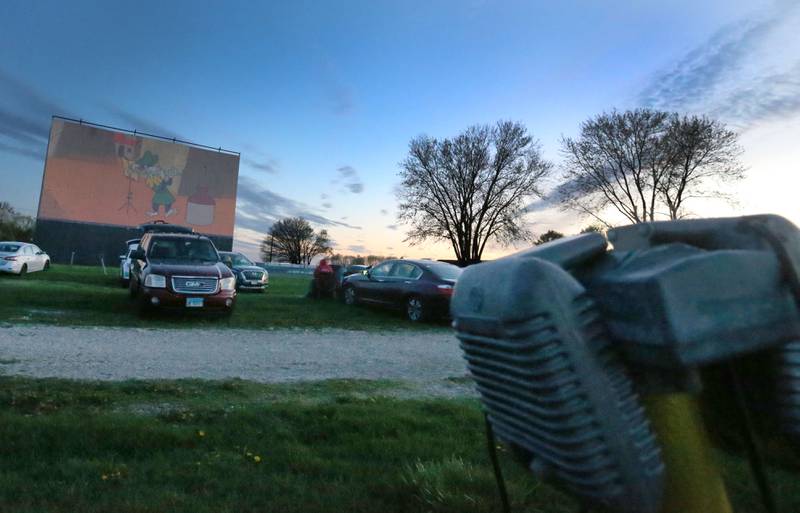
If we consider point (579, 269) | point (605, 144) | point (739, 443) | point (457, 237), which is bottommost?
point (739, 443)

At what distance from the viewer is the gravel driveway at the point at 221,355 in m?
6.91

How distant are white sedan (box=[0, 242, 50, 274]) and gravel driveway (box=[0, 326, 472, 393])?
1485 centimetres

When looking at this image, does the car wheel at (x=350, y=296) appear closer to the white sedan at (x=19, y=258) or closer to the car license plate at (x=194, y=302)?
the car license plate at (x=194, y=302)

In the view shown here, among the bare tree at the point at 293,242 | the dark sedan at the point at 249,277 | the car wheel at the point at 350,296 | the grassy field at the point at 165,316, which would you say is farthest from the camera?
the bare tree at the point at 293,242

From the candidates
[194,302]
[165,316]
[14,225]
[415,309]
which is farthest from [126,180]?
[415,309]

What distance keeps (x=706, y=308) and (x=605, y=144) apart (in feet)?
97.7

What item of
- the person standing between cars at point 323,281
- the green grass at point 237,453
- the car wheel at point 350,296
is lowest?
the green grass at point 237,453

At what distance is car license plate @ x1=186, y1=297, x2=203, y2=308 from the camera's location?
12.2m

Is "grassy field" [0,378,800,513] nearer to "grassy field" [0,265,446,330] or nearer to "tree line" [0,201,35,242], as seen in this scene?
"grassy field" [0,265,446,330]

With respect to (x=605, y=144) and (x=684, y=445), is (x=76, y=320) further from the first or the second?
(x=605, y=144)

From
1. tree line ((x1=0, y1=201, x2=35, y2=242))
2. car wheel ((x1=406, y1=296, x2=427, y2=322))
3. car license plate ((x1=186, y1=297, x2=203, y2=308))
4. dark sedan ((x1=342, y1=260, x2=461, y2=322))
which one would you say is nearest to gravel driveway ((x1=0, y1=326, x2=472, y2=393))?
car license plate ((x1=186, y1=297, x2=203, y2=308))

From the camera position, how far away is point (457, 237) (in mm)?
40625

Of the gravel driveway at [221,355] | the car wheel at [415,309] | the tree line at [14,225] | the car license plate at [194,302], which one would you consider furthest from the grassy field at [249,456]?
the tree line at [14,225]

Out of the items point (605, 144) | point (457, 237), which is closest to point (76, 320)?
point (605, 144)
